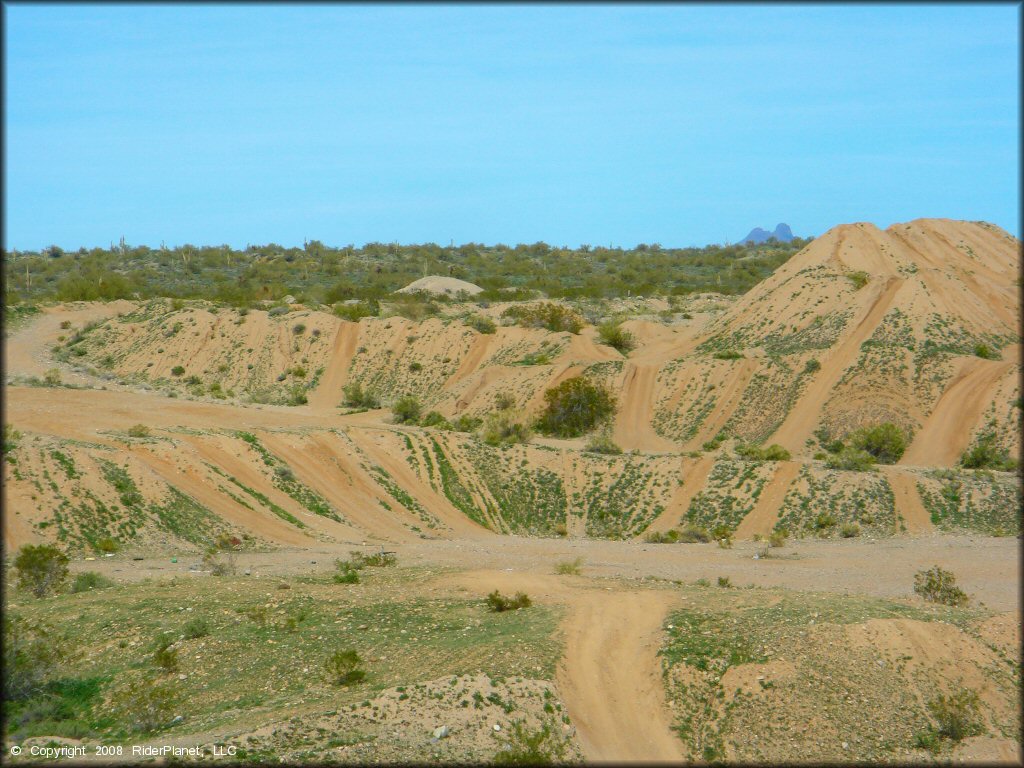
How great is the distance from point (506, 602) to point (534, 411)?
26217 millimetres

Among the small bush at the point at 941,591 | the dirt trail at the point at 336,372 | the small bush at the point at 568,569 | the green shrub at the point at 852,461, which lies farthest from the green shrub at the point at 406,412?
the small bush at the point at 941,591

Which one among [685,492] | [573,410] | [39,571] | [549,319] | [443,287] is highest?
[443,287]

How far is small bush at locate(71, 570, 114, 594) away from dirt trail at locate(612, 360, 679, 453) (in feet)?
81.4

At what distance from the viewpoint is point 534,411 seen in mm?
48031

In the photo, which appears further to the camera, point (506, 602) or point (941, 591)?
point (941, 591)

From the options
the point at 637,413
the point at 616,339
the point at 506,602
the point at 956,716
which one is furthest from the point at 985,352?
the point at 956,716

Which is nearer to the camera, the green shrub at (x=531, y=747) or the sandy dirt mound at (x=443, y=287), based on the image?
the green shrub at (x=531, y=747)

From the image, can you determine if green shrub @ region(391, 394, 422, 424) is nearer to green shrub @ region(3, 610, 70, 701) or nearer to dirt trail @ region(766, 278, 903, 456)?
dirt trail @ region(766, 278, 903, 456)

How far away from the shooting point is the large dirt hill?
3381 centimetres

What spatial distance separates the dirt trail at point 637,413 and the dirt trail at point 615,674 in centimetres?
2238

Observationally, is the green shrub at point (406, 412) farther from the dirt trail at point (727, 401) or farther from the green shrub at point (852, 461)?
the green shrub at point (852, 461)

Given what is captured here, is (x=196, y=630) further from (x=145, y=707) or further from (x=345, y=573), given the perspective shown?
(x=345, y=573)

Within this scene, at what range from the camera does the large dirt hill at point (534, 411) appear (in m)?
33.8

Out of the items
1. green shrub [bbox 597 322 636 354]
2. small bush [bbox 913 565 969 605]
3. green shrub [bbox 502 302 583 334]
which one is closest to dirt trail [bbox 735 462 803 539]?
small bush [bbox 913 565 969 605]
